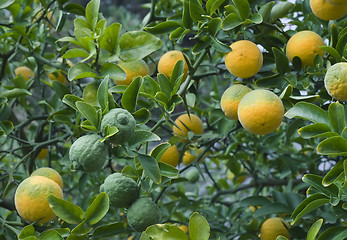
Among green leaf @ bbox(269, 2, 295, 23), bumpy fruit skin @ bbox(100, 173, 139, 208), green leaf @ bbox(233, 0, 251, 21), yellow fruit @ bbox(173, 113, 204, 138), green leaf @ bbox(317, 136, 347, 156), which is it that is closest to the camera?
green leaf @ bbox(317, 136, 347, 156)

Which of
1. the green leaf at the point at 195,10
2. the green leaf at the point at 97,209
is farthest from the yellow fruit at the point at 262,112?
the green leaf at the point at 97,209

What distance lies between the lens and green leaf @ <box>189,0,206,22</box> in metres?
0.98

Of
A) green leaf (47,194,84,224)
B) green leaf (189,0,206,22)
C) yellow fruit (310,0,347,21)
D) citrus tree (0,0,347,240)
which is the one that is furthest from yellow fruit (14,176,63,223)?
yellow fruit (310,0,347,21)

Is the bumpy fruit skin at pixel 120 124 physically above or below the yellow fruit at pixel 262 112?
above

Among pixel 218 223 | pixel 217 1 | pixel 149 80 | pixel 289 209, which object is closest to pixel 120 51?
pixel 149 80

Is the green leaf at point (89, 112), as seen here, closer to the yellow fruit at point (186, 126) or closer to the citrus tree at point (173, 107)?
the citrus tree at point (173, 107)

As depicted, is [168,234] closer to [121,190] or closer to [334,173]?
[121,190]

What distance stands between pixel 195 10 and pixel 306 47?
0.85 feet

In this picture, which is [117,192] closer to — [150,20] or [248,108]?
[248,108]

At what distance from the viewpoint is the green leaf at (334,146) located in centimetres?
76

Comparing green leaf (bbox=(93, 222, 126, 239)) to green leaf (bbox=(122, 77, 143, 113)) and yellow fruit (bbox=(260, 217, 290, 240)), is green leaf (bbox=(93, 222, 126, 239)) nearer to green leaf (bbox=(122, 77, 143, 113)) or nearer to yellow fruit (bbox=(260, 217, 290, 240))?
green leaf (bbox=(122, 77, 143, 113))

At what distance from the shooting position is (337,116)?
2.66 feet

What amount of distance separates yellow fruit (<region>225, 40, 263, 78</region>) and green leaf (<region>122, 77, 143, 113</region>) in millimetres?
227

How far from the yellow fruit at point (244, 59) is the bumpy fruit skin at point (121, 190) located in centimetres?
33
